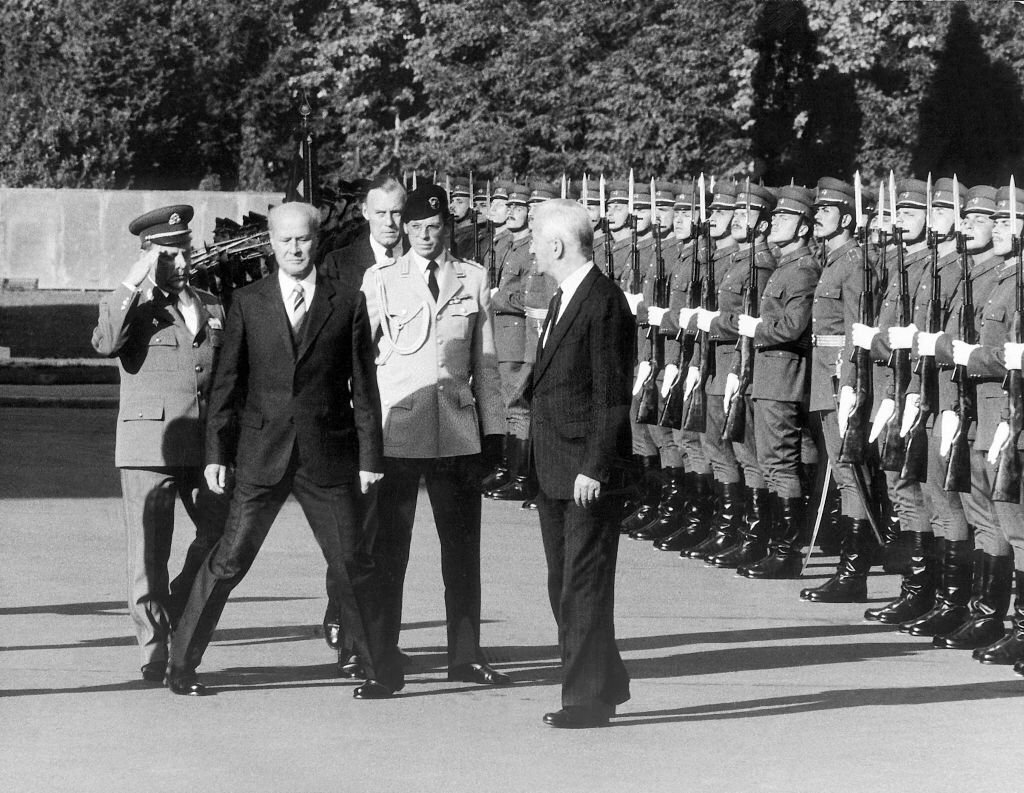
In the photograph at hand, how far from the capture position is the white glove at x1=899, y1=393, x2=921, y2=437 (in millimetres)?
9820

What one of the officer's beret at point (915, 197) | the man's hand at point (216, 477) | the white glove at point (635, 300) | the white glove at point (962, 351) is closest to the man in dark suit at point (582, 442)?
the man's hand at point (216, 477)

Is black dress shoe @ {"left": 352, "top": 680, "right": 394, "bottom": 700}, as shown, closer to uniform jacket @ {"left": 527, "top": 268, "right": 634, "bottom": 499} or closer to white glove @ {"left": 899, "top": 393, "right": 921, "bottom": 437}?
uniform jacket @ {"left": 527, "top": 268, "right": 634, "bottom": 499}

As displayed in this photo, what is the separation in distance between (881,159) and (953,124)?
1.52m

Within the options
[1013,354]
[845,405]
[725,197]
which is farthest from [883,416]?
[725,197]

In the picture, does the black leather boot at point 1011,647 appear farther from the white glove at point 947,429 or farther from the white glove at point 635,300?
the white glove at point 635,300

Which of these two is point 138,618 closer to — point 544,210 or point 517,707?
point 517,707

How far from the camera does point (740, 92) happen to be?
101ft

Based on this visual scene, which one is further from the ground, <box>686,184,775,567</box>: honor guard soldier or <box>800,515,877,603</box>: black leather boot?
<box>686,184,775,567</box>: honor guard soldier

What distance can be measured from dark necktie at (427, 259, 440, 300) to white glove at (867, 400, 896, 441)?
2510 millimetres

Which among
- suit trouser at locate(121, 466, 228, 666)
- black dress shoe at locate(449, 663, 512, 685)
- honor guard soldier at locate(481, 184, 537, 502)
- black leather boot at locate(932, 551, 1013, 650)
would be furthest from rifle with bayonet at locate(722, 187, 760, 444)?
suit trouser at locate(121, 466, 228, 666)

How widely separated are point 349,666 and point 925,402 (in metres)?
2.84

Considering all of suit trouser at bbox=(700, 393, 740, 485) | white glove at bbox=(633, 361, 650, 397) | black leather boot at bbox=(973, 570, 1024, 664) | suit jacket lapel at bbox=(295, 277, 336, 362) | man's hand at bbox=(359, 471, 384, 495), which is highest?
suit jacket lapel at bbox=(295, 277, 336, 362)

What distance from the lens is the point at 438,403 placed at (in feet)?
27.8

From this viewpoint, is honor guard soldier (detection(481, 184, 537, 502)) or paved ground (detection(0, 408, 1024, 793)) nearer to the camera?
paved ground (detection(0, 408, 1024, 793))
